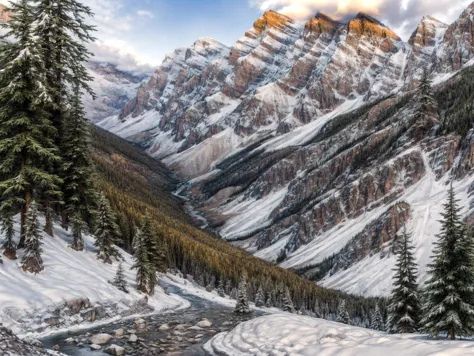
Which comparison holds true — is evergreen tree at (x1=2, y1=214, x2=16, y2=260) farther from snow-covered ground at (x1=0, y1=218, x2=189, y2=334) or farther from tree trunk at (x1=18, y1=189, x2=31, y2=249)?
tree trunk at (x1=18, y1=189, x2=31, y2=249)

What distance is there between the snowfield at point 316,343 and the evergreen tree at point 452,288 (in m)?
4.75

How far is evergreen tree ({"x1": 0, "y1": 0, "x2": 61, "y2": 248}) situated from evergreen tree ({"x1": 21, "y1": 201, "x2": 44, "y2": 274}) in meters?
1.27

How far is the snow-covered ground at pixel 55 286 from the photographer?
24.0m

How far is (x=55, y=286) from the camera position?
28266 millimetres

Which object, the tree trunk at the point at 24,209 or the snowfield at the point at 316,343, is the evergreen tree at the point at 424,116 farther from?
the tree trunk at the point at 24,209

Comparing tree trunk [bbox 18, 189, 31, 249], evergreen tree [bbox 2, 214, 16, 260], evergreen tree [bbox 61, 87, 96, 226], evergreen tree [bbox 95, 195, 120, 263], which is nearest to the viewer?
evergreen tree [bbox 2, 214, 16, 260]

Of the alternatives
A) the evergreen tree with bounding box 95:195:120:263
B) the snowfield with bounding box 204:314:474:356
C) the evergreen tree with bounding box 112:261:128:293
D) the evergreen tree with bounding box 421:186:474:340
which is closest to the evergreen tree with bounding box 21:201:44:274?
the evergreen tree with bounding box 112:261:128:293

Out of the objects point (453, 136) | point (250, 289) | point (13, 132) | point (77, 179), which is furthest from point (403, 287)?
point (453, 136)

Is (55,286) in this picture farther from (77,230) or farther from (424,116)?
(424,116)

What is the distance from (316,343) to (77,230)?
2775cm

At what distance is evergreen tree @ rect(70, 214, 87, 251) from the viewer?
39.5 meters

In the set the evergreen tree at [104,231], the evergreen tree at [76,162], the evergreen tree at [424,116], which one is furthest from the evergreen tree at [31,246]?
the evergreen tree at [424,116]

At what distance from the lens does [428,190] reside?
6604 inches

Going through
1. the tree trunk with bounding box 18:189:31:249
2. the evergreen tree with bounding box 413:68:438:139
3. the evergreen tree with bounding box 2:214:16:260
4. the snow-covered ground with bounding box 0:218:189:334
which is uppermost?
the evergreen tree with bounding box 413:68:438:139
